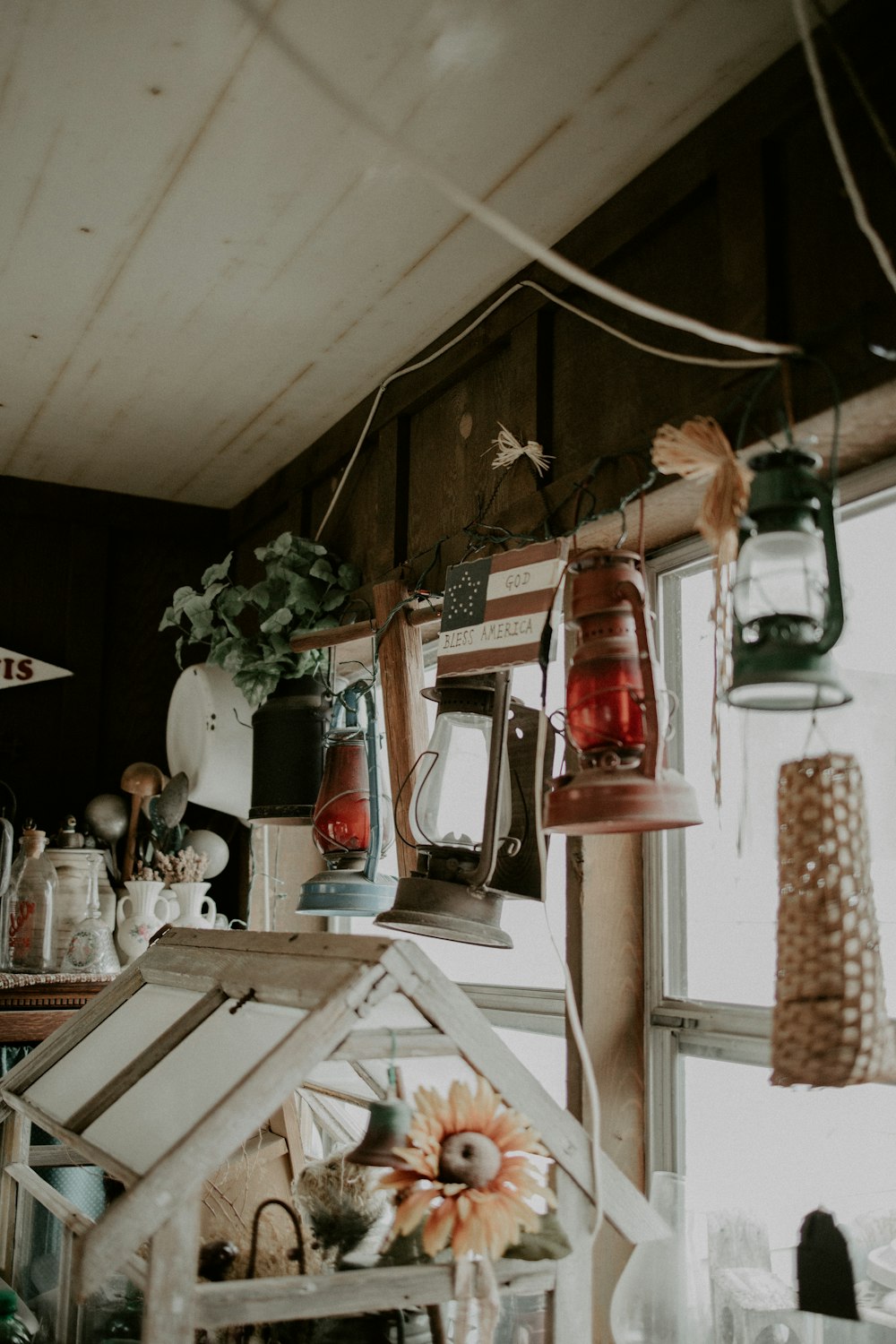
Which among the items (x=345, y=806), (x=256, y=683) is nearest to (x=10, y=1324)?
(x=345, y=806)

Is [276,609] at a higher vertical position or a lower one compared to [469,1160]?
higher

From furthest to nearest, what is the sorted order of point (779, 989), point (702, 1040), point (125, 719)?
point (125, 719)
point (702, 1040)
point (779, 989)

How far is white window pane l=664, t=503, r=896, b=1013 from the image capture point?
1731 mm

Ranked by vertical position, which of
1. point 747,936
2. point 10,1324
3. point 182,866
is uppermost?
point 182,866

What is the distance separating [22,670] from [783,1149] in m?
2.60

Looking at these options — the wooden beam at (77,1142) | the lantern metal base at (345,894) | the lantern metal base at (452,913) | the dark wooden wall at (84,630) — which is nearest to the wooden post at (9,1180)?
the wooden beam at (77,1142)

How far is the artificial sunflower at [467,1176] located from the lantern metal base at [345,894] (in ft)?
2.92

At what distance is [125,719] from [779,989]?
8.70ft

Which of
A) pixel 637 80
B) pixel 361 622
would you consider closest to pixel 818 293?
pixel 637 80

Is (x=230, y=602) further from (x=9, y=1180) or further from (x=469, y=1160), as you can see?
(x=469, y=1160)

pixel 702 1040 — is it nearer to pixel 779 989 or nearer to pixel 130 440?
pixel 779 989

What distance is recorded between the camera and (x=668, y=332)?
6.35 ft

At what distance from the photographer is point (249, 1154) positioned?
2.33m

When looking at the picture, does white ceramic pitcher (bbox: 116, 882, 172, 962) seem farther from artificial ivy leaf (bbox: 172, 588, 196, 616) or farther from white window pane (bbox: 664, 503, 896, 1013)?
white window pane (bbox: 664, 503, 896, 1013)
